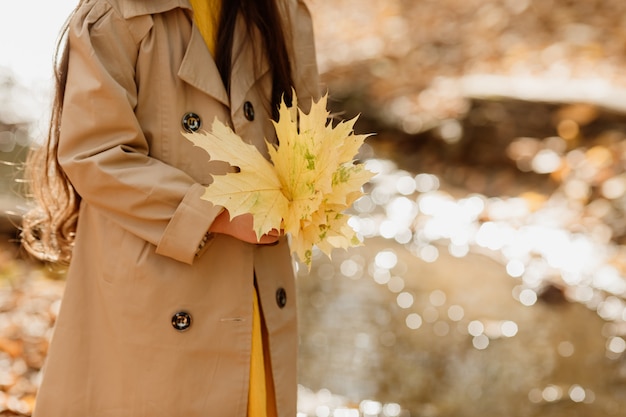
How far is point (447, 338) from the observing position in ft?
13.5

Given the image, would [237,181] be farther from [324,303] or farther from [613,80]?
[613,80]

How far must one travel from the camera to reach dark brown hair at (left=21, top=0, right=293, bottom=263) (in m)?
2.03

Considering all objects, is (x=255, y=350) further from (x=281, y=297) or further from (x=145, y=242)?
(x=145, y=242)

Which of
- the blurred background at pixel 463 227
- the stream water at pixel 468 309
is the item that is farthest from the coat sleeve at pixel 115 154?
the stream water at pixel 468 309

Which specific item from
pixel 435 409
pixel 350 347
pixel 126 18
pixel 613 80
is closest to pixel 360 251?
pixel 350 347

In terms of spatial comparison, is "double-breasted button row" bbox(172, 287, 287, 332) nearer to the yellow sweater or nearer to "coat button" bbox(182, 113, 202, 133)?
the yellow sweater

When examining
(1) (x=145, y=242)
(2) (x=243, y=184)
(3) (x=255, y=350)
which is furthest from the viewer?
(3) (x=255, y=350)

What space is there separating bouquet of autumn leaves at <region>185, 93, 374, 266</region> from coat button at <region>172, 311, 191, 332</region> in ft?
1.09

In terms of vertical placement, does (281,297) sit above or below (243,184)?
below

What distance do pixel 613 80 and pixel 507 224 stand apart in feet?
7.37

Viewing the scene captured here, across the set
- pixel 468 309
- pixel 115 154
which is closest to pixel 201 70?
pixel 115 154

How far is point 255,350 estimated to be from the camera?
2.01 m

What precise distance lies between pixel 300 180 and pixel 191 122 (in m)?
0.35

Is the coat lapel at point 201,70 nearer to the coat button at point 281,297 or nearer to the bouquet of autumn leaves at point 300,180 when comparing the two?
the bouquet of autumn leaves at point 300,180
